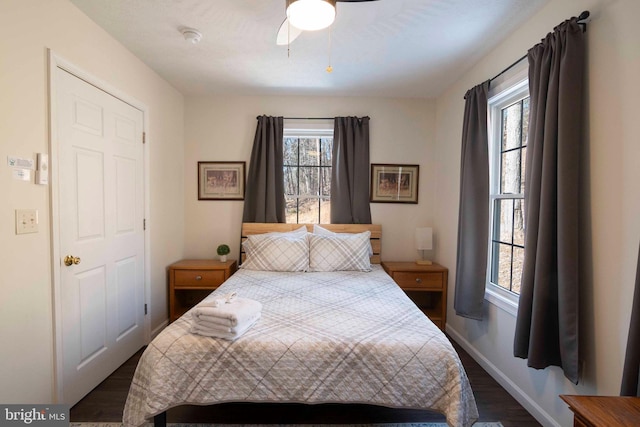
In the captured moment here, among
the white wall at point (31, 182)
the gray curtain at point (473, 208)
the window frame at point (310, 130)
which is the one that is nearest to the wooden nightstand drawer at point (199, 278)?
the white wall at point (31, 182)

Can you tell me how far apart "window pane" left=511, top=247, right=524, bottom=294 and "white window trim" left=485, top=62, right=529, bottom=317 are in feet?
0.18

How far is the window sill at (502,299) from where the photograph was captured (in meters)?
2.10

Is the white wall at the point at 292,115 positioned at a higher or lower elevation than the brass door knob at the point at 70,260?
higher

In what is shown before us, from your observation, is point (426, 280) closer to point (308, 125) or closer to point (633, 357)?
point (633, 357)

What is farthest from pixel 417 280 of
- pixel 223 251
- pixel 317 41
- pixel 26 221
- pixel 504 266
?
pixel 26 221

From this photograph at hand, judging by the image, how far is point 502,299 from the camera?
222 centimetres

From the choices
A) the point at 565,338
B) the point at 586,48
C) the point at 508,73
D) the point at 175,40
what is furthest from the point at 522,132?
the point at 175,40

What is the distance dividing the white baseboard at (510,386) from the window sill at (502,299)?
501 mm

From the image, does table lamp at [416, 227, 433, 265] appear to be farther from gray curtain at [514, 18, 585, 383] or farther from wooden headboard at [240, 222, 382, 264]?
gray curtain at [514, 18, 585, 383]

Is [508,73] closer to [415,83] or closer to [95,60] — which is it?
[415,83]

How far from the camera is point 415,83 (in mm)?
3020

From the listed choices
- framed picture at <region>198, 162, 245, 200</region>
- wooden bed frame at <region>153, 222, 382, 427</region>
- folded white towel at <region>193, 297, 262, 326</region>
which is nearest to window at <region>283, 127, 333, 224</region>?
wooden bed frame at <region>153, 222, 382, 427</region>

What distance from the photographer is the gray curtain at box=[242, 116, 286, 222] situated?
3336 millimetres
